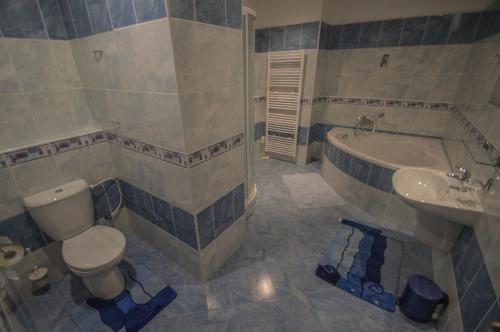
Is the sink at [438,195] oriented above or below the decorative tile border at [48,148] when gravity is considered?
below

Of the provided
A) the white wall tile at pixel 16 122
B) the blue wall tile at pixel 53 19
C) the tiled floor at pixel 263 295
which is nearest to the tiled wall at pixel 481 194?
the tiled floor at pixel 263 295

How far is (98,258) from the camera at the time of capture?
4.60 feet

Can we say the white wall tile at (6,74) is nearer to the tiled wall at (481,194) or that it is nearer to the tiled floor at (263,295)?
the tiled floor at (263,295)

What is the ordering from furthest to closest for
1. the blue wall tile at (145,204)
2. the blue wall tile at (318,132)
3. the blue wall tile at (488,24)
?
the blue wall tile at (318,132), the blue wall tile at (488,24), the blue wall tile at (145,204)

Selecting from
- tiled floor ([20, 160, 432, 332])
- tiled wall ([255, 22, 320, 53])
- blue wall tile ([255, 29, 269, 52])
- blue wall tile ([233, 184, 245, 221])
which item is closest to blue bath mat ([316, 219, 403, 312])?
tiled floor ([20, 160, 432, 332])

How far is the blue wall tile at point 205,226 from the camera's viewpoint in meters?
1.51

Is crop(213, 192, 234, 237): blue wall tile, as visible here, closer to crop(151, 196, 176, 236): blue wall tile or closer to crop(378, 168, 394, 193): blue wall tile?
crop(151, 196, 176, 236): blue wall tile

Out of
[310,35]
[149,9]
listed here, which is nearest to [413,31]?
[310,35]

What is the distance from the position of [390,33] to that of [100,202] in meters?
3.68

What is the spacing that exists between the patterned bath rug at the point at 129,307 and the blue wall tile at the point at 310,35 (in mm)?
3161

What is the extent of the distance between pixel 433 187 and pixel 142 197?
2.15 m

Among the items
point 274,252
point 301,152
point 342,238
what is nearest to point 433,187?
point 342,238

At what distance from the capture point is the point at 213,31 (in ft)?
4.08

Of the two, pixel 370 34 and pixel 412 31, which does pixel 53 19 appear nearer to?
pixel 370 34
